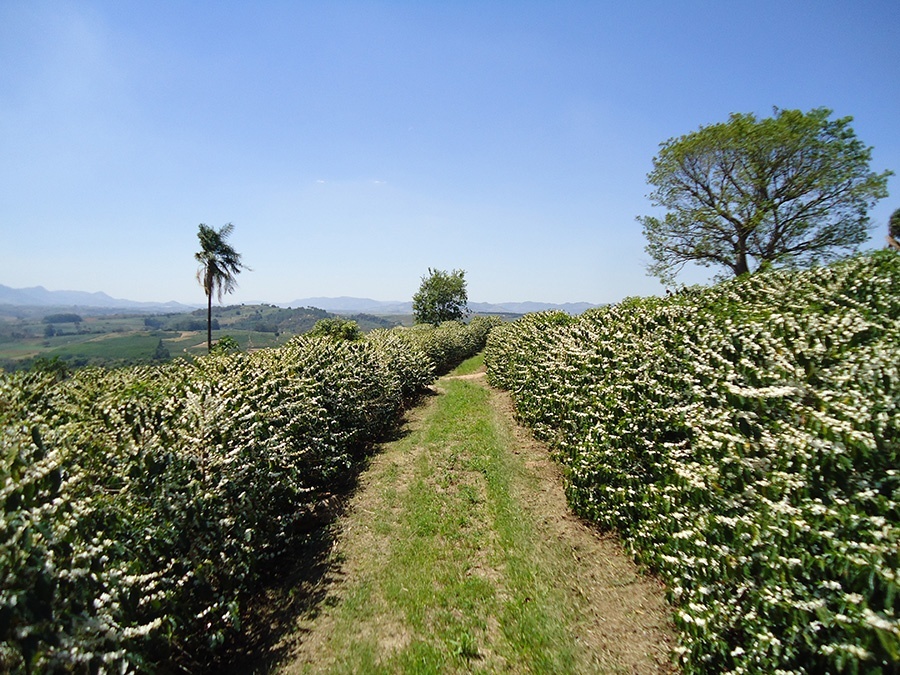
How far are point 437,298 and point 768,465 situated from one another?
45346mm

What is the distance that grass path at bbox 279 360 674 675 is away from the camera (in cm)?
363

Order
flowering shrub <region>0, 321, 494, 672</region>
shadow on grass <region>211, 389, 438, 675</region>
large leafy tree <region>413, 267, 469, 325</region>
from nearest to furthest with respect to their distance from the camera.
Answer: flowering shrub <region>0, 321, 494, 672</region>
shadow on grass <region>211, 389, 438, 675</region>
large leafy tree <region>413, 267, 469, 325</region>

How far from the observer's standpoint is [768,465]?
3.13 meters

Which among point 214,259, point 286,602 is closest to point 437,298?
point 214,259

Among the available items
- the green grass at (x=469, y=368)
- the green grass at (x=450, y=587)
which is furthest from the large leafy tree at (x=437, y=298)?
the green grass at (x=450, y=587)

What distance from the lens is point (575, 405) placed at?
6.81 metres

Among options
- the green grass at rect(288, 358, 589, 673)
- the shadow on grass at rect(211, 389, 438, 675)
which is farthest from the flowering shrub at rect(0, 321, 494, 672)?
the green grass at rect(288, 358, 589, 673)

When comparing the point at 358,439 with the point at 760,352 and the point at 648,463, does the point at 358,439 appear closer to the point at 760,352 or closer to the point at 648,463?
the point at 648,463

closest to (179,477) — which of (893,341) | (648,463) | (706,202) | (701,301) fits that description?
(648,463)

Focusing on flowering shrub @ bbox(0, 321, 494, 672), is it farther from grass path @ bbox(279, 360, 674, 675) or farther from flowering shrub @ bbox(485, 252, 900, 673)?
flowering shrub @ bbox(485, 252, 900, 673)

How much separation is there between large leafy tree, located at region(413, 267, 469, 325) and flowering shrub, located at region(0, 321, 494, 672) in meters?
41.2

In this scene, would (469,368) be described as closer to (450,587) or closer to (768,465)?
(450,587)

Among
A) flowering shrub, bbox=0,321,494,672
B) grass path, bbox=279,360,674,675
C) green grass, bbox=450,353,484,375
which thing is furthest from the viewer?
green grass, bbox=450,353,484,375

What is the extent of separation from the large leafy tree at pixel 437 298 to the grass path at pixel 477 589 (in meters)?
40.8
